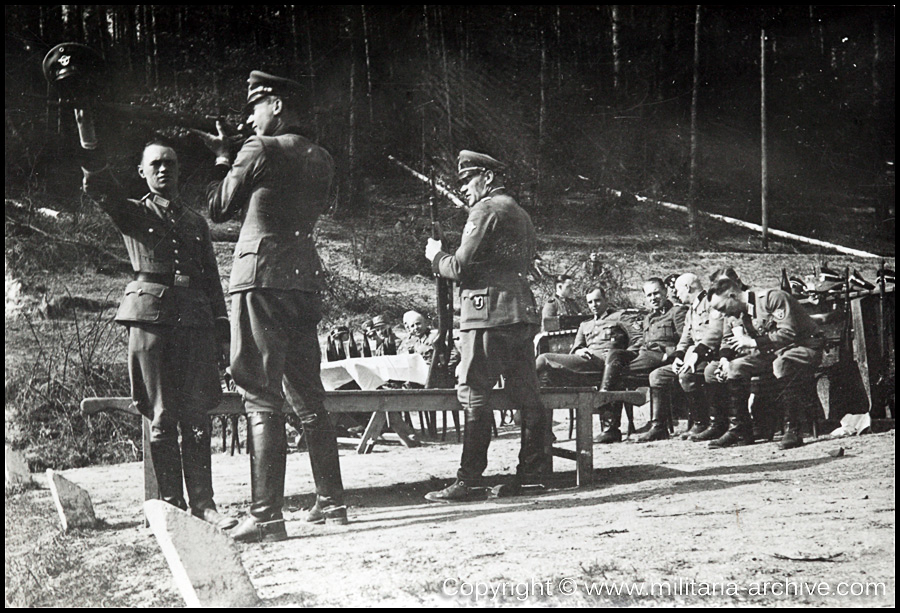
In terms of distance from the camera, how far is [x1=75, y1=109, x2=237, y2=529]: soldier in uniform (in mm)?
3797

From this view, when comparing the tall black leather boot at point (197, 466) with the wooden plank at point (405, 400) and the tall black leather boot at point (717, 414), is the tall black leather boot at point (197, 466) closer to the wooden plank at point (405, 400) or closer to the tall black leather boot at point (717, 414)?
the wooden plank at point (405, 400)

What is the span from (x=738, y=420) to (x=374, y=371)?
7.29 feet

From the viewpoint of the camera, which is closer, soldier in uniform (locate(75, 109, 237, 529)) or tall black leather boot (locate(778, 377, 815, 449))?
soldier in uniform (locate(75, 109, 237, 529))

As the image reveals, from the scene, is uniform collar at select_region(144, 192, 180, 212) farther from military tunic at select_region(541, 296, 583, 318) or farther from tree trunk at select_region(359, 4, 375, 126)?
military tunic at select_region(541, 296, 583, 318)

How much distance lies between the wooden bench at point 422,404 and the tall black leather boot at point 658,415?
19.8 inches

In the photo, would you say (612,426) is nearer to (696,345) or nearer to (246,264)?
(696,345)

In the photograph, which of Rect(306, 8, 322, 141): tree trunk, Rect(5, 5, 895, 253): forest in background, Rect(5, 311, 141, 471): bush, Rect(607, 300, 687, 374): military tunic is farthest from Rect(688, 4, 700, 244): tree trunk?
Rect(5, 311, 141, 471): bush

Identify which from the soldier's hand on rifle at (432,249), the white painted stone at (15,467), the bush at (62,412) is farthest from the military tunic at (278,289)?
the white painted stone at (15,467)

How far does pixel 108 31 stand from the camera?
4.04m

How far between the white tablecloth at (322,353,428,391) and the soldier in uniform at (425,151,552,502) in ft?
0.95

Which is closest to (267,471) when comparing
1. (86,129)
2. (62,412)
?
(62,412)

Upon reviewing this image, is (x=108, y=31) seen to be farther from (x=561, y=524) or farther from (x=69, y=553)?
(x=561, y=524)

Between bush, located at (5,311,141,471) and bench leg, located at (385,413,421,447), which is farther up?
bush, located at (5,311,141,471)

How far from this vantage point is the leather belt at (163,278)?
3.83m
